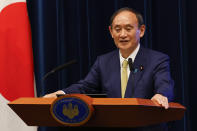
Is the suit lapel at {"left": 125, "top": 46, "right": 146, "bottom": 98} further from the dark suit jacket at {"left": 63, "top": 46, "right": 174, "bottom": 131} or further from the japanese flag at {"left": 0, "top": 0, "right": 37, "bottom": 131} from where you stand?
the japanese flag at {"left": 0, "top": 0, "right": 37, "bottom": 131}

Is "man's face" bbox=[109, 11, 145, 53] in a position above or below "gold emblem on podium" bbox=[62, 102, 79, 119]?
above

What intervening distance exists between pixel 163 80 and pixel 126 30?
1.54ft

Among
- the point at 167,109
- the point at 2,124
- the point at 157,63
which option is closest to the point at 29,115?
the point at 167,109

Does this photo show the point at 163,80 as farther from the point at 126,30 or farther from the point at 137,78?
the point at 126,30

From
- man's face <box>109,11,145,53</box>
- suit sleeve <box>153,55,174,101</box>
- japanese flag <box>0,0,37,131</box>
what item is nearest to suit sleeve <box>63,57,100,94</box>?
man's face <box>109,11,145,53</box>

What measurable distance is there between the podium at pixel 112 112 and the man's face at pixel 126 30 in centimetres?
74

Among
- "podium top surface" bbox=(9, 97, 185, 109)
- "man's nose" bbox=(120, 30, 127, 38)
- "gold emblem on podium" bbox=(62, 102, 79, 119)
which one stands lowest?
"gold emblem on podium" bbox=(62, 102, 79, 119)

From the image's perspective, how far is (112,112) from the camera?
1389mm

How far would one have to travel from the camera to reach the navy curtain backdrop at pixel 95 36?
113 inches

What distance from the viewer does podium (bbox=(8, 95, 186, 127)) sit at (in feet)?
4.45

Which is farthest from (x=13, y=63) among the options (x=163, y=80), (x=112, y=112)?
(x=112, y=112)

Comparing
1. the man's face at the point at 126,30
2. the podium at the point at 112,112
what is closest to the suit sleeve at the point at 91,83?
the man's face at the point at 126,30

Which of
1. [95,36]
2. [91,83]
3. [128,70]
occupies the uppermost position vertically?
[95,36]

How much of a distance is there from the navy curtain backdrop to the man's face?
2.55 feet
